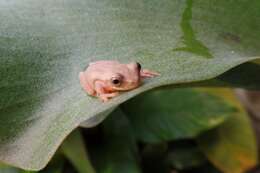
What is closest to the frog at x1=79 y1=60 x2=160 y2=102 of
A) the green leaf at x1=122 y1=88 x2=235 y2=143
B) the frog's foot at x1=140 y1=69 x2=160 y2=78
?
the frog's foot at x1=140 y1=69 x2=160 y2=78

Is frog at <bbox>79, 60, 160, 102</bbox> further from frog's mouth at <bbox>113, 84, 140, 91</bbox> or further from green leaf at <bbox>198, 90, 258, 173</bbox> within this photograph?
green leaf at <bbox>198, 90, 258, 173</bbox>

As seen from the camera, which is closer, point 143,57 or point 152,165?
point 143,57

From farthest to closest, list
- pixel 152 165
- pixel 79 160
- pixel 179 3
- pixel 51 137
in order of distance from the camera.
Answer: pixel 152 165 < pixel 79 160 < pixel 179 3 < pixel 51 137

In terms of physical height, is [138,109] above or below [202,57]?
below

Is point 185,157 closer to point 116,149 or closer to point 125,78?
point 116,149

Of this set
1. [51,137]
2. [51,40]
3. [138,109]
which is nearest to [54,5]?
[51,40]

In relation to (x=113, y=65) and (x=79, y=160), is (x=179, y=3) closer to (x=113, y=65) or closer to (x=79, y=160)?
(x=113, y=65)
